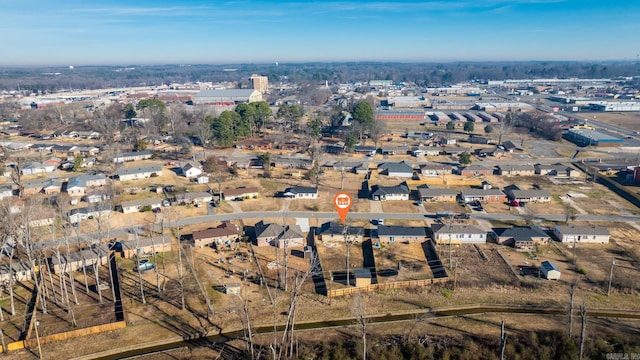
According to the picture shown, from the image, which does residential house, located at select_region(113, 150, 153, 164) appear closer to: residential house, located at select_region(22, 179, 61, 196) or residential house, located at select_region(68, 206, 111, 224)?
residential house, located at select_region(22, 179, 61, 196)

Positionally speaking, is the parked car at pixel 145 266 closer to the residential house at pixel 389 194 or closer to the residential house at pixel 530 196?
the residential house at pixel 389 194

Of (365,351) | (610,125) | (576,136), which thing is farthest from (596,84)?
(365,351)

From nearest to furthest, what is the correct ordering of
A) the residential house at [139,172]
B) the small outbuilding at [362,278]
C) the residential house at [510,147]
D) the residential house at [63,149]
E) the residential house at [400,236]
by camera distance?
1. the small outbuilding at [362,278]
2. the residential house at [400,236]
3. the residential house at [139,172]
4. the residential house at [63,149]
5. the residential house at [510,147]

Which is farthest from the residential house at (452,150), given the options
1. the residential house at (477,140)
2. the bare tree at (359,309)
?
the bare tree at (359,309)

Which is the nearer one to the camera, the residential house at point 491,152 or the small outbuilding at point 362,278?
the small outbuilding at point 362,278

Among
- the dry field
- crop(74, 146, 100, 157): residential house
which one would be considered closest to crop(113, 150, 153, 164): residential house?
crop(74, 146, 100, 157): residential house

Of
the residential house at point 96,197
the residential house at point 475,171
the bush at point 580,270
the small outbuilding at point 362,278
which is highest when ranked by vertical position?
the residential house at point 475,171

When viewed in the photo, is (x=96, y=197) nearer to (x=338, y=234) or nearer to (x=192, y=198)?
(x=192, y=198)
